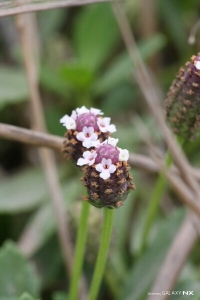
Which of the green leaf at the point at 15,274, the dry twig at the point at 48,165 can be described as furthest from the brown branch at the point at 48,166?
the green leaf at the point at 15,274

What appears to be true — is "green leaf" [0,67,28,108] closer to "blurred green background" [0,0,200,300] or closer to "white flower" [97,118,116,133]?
"blurred green background" [0,0,200,300]

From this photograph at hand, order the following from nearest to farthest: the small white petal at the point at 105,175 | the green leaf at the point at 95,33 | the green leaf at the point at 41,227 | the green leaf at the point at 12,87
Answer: the small white petal at the point at 105,175
the green leaf at the point at 41,227
the green leaf at the point at 12,87
the green leaf at the point at 95,33

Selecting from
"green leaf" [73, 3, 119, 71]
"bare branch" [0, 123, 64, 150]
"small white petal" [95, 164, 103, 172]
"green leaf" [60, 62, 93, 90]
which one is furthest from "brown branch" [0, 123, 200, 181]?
"green leaf" [73, 3, 119, 71]

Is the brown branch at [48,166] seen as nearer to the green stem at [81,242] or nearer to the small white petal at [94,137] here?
the green stem at [81,242]

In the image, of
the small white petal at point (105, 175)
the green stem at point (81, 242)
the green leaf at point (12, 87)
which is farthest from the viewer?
→ the green leaf at point (12, 87)

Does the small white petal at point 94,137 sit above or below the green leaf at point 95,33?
below

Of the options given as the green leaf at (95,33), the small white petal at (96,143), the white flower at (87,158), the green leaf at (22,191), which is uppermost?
the green leaf at (95,33)

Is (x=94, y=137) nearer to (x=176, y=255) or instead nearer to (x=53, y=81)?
(x=176, y=255)

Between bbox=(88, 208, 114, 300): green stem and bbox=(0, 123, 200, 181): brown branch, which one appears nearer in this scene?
bbox=(88, 208, 114, 300): green stem

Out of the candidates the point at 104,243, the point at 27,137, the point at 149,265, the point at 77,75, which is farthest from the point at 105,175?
the point at 77,75
